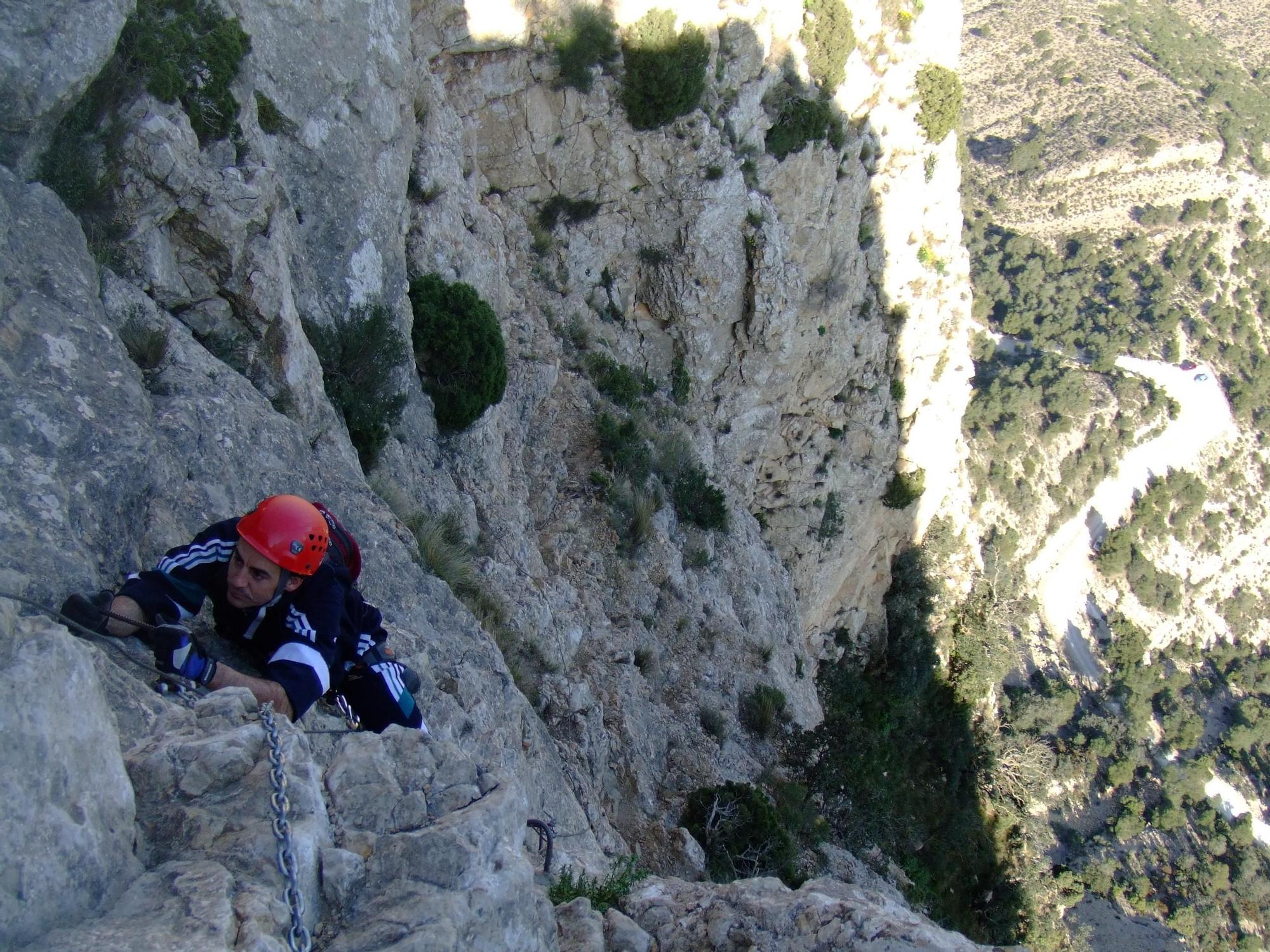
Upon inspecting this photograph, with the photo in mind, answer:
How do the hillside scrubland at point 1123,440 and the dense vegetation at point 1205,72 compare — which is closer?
the hillside scrubland at point 1123,440

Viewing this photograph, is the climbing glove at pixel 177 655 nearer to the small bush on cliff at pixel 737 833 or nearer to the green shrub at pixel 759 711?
the small bush on cliff at pixel 737 833

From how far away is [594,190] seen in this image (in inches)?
651

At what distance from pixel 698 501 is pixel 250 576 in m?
12.8

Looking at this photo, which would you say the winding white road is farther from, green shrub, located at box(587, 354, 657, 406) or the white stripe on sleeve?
the white stripe on sleeve

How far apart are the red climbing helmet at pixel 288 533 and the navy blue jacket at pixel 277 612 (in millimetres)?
187

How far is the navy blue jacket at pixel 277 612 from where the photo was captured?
4.05m

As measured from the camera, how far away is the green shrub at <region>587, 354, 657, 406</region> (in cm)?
1524

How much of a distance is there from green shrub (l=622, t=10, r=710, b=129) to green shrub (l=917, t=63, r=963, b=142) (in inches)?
329

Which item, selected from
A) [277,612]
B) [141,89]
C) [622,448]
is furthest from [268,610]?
[622,448]

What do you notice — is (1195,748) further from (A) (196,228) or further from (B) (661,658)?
(A) (196,228)

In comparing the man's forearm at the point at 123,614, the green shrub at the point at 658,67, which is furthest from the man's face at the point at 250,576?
the green shrub at the point at 658,67

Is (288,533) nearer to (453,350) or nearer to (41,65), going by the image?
(41,65)

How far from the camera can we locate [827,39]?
19250 mm

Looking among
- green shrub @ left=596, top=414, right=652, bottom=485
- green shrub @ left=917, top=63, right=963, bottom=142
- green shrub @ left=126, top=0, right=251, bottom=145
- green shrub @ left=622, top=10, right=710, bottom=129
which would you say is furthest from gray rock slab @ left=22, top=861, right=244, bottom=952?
green shrub @ left=917, top=63, right=963, bottom=142
